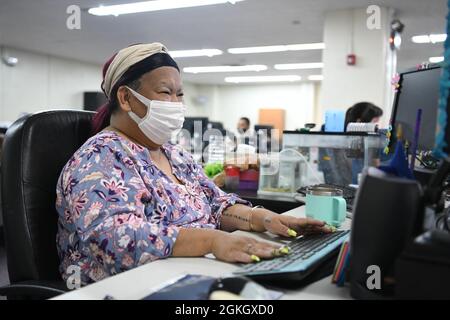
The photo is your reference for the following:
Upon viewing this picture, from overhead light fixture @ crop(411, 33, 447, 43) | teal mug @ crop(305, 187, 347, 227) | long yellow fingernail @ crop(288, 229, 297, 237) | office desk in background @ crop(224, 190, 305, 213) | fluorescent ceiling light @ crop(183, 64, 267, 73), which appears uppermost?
fluorescent ceiling light @ crop(183, 64, 267, 73)

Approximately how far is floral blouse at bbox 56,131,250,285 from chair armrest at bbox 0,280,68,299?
84 millimetres

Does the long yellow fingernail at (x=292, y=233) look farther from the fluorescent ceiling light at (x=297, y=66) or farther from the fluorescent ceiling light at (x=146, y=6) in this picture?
the fluorescent ceiling light at (x=297, y=66)

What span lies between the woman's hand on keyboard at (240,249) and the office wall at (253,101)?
12196 millimetres

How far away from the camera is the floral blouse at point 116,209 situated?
1.00 meters

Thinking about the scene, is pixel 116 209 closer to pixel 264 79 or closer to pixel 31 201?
pixel 31 201

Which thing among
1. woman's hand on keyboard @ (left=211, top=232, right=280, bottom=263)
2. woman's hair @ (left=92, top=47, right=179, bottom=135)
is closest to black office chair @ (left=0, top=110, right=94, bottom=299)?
woman's hair @ (left=92, top=47, right=179, bottom=135)

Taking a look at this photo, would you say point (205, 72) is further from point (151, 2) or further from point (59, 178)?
point (59, 178)

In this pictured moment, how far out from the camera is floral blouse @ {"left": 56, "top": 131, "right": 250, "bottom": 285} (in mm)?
995

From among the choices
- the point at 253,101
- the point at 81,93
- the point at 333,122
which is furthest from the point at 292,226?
the point at 253,101

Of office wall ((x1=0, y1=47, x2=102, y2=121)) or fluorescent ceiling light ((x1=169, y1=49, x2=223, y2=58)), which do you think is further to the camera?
office wall ((x1=0, y1=47, x2=102, y2=121))

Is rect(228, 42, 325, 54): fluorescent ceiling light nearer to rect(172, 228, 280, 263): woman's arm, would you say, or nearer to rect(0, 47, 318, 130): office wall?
rect(0, 47, 318, 130): office wall

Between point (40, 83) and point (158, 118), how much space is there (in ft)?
30.1
